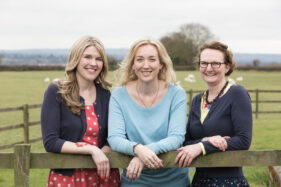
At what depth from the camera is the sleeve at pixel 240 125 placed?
255cm

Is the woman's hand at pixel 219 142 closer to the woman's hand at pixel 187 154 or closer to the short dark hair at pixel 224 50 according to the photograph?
the woman's hand at pixel 187 154

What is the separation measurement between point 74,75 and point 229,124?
1275 millimetres

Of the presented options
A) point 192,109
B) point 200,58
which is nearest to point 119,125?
point 192,109

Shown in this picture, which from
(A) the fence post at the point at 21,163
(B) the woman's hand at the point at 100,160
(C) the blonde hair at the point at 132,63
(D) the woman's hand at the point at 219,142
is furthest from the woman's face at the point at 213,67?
(A) the fence post at the point at 21,163

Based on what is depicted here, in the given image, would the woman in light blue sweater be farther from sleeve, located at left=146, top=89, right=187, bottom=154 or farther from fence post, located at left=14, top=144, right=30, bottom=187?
fence post, located at left=14, top=144, right=30, bottom=187

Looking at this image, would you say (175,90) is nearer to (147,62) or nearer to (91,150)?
(147,62)

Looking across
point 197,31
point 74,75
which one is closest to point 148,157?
point 74,75

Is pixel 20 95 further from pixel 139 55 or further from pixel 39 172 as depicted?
pixel 139 55

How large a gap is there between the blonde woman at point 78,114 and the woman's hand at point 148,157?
→ 0.33 metres

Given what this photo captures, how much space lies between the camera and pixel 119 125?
2.67 m

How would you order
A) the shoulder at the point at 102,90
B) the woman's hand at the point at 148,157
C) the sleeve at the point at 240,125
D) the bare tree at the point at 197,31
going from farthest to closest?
the bare tree at the point at 197,31 < the shoulder at the point at 102,90 < the sleeve at the point at 240,125 < the woman's hand at the point at 148,157

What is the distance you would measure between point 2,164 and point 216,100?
1.64 m

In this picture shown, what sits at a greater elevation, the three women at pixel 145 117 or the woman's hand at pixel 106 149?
the three women at pixel 145 117

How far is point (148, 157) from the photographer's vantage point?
2445mm
